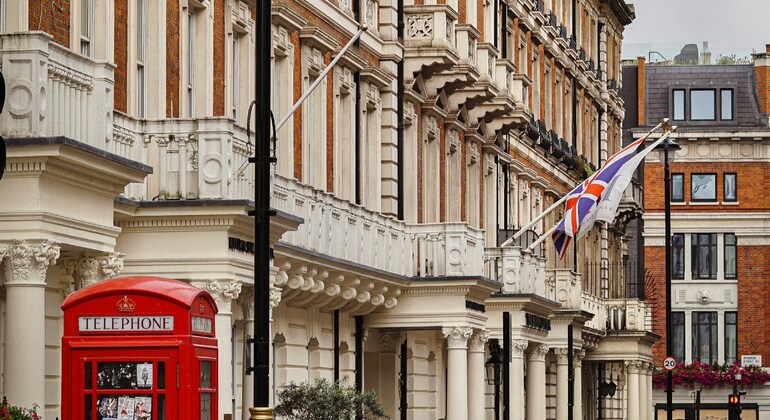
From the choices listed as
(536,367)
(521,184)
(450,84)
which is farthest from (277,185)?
(521,184)

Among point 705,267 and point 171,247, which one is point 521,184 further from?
point 705,267

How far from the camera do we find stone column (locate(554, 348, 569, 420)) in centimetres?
5112

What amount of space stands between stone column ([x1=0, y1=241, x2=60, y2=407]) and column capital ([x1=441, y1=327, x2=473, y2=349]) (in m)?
17.3

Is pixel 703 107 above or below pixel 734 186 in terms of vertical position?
above

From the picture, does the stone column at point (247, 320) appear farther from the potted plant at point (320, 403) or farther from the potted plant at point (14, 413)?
the potted plant at point (14, 413)

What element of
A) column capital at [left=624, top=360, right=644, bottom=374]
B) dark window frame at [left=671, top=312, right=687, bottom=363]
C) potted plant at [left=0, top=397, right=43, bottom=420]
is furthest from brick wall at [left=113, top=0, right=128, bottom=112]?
dark window frame at [left=671, top=312, right=687, bottom=363]

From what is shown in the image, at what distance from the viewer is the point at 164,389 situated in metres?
15.9

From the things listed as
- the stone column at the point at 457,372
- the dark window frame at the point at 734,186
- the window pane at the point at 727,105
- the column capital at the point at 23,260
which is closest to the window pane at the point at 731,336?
the dark window frame at the point at 734,186

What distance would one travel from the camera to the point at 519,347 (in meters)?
41.3

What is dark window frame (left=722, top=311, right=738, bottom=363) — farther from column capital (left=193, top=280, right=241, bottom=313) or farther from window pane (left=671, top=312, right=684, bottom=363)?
column capital (left=193, top=280, right=241, bottom=313)

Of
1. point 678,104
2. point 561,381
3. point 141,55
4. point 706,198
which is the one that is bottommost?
point 561,381

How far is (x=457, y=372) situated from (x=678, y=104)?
58959mm

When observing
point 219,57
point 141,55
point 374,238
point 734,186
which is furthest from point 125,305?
point 734,186

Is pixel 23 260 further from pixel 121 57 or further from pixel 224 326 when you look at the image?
pixel 121 57
